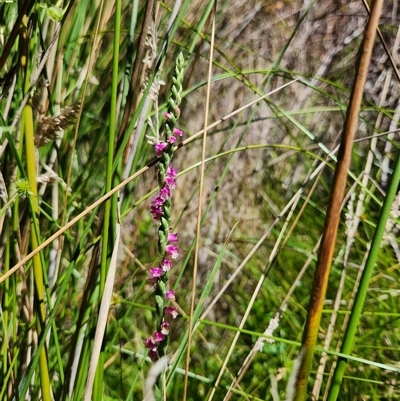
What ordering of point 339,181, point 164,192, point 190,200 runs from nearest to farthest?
point 339,181, point 164,192, point 190,200

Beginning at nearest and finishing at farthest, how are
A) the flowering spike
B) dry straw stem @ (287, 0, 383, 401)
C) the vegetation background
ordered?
dry straw stem @ (287, 0, 383, 401) < the flowering spike < the vegetation background

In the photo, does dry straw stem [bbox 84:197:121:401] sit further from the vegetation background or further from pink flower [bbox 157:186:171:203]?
pink flower [bbox 157:186:171:203]

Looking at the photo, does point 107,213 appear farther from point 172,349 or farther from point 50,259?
point 172,349

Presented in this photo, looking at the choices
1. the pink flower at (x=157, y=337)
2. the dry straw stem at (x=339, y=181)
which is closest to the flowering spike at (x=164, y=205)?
the pink flower at (x=157, y=337)

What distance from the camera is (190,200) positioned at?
34.4 inches

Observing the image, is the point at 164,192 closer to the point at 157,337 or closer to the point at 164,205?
the point at 164,205

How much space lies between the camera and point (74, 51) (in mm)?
1015

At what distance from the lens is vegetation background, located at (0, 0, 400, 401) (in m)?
0.65

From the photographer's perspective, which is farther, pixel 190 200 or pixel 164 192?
pixel 190 200

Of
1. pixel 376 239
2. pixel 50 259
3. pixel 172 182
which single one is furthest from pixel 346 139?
pixel 50 259

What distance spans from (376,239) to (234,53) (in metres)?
1.60

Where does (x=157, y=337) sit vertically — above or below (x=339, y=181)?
below

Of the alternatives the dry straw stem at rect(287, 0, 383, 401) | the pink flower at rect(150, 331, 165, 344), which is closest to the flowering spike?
the pink flower at rect(150, 331, 165, 344)

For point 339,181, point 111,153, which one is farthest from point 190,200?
point 339,181
